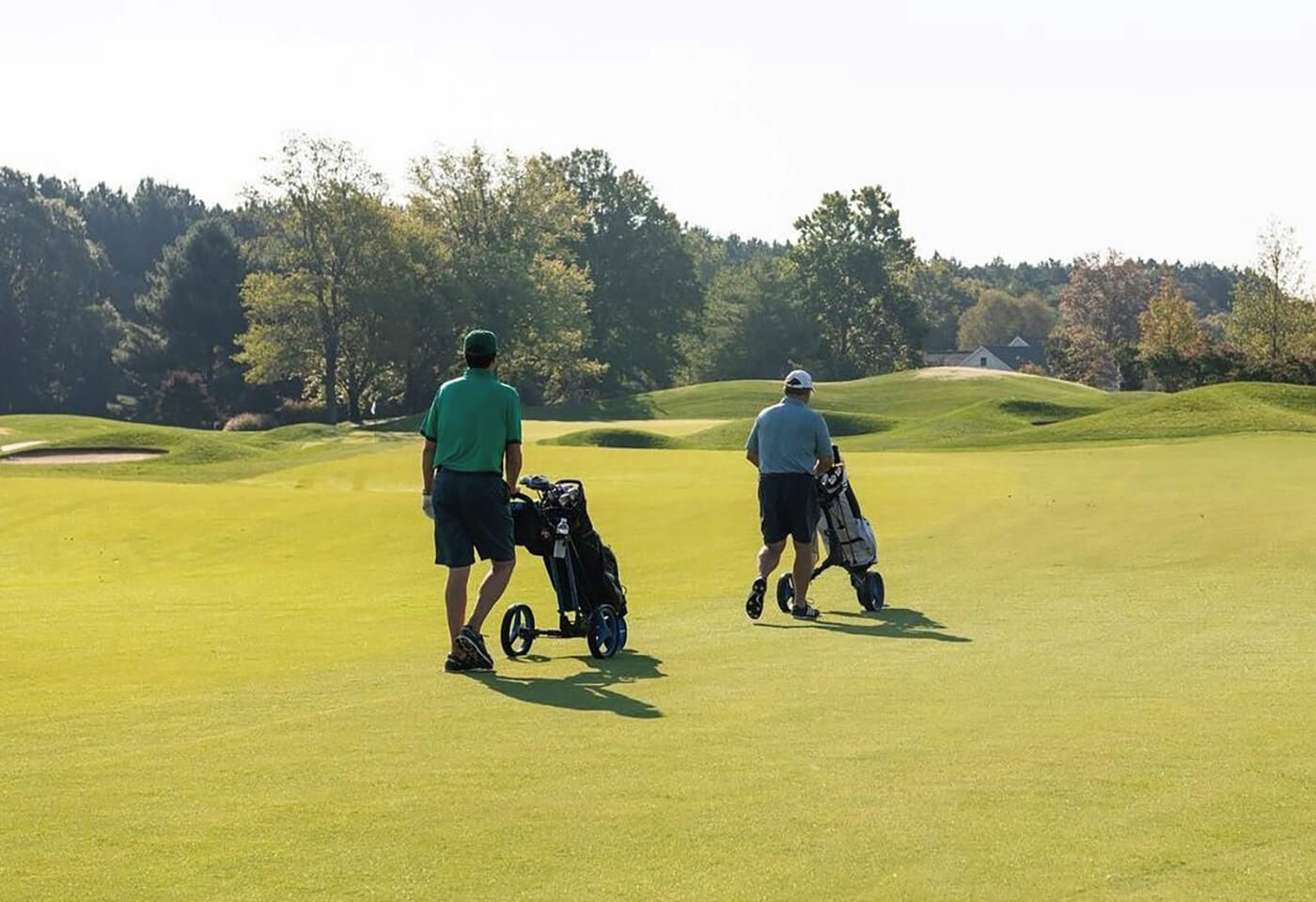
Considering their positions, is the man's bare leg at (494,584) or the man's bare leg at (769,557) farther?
the man's bare leg at (769,557)

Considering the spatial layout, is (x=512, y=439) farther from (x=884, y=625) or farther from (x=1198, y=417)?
(x=1198, y=417)

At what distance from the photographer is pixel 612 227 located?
414ft

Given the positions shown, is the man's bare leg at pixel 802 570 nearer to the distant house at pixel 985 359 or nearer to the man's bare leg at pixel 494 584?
the man's bare leg at pixel 494 584

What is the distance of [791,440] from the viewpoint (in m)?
16.5

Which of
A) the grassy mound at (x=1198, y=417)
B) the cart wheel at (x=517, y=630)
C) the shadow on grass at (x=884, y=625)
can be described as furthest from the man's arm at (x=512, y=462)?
the grassy mound at (x=1198, y=417)

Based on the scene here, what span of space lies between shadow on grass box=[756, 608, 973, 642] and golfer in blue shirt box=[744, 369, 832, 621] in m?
0.42

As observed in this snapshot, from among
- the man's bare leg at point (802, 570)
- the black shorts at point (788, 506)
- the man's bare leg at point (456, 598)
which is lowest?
the man's bare leg at point (802, 570)

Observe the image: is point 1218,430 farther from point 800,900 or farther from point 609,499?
point 800,900

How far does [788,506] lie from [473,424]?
15.2 feet

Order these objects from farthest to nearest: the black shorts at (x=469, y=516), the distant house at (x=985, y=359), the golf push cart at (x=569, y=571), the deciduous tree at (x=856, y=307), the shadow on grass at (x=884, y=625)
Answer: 1. the distant house at (x=985, y=359)
2. the deciduous tree at (x=856, y=307)
3. the shadow on grass at (x=884, y=625)
4. the golf push cart at (x=569, y=571)
5. the black shorts at (x=469, y=516)

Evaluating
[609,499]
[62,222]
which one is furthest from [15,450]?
[62,222]

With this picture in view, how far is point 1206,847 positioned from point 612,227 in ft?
396

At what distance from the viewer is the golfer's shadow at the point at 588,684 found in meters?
10.6

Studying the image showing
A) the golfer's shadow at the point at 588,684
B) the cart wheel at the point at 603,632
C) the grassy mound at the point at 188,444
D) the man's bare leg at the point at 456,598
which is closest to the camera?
the golfer's shadow at the point at 588,684
